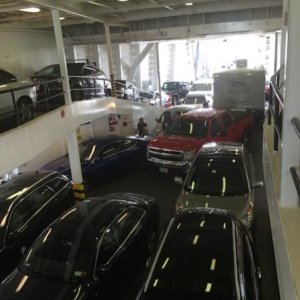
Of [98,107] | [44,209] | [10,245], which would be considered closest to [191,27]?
[98,107]

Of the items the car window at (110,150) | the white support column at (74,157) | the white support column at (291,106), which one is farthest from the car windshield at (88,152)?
the white support column at (291,106)

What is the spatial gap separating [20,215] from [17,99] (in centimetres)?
364

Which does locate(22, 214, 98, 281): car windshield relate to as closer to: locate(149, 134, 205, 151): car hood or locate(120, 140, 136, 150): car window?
locate(149, 134, 205, 151): car hood

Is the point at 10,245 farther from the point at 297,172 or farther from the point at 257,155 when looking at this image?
the point at 257,155

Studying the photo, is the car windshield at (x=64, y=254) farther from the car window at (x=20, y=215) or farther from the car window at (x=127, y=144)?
the car window at (x=127, y=144)

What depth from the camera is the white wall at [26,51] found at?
1495 cm

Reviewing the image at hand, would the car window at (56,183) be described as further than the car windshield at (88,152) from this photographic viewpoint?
No

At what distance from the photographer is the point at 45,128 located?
7.81m

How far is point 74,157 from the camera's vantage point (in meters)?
9.94

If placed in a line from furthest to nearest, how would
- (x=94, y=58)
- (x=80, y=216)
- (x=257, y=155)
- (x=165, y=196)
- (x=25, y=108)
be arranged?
1. (x=94, y=58)
2. (x=257, y=155)
3. (x=165, y=196)
4. (x=25, y=108)
5. (x=80, y=216)

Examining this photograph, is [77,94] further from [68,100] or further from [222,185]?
[222,185]

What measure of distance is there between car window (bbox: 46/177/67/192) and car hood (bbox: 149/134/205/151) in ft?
10.4

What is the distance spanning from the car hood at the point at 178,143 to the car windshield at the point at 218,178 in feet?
7.78

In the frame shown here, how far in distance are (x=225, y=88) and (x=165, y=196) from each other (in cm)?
694
